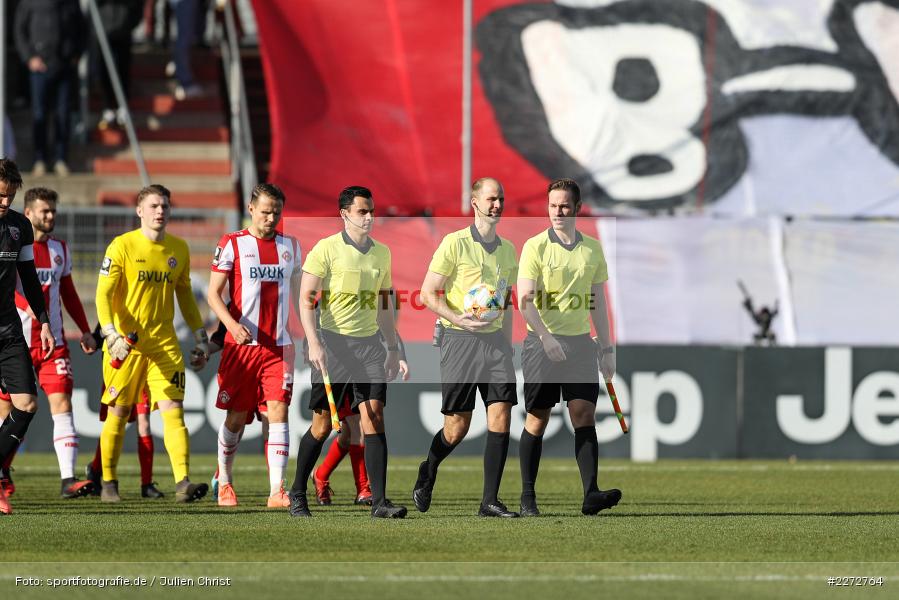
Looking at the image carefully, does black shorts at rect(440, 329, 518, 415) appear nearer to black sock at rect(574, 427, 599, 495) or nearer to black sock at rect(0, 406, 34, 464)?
black sock at rect(574, 427, 599, 495)

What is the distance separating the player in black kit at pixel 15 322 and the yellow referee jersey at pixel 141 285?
92 centimetres

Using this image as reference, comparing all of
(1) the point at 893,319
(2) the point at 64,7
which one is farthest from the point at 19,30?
(1) the point at 893,319

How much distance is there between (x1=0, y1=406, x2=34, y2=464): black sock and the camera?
1043cm

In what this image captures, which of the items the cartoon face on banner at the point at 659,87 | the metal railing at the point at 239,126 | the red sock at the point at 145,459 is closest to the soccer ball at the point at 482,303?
the red sock at the point at 145,459

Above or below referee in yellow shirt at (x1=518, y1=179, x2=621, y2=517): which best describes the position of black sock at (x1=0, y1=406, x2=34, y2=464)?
below

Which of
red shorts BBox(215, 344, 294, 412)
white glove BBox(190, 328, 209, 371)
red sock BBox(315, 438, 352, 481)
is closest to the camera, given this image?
red shorts BBox(215, 344, 294, 412)

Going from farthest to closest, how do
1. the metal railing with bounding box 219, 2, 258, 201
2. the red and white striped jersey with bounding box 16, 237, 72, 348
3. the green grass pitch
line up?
the metal railing with bounding box 219, 2, 258, 201
the red and white striped jersey with bounding box 16, 237, 72, 348
the green grass pitch

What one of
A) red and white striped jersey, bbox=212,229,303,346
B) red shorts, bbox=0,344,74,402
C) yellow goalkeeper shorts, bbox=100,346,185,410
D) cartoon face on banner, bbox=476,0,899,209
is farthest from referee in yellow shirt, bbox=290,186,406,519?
cartoon face on banner, bbox=476,0,899,209

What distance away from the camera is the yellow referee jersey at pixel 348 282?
1042 centimetres

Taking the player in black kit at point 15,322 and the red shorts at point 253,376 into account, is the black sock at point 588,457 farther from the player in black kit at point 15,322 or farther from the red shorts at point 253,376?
the player in black kit at point 15,322

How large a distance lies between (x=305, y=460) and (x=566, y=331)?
189cm

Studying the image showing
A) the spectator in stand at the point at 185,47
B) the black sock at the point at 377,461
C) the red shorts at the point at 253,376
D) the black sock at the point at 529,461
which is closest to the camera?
the black sock at the point at 377,461

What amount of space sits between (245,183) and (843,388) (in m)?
8.99

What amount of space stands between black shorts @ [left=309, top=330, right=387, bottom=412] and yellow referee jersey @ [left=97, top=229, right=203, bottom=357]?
4.89 feet
